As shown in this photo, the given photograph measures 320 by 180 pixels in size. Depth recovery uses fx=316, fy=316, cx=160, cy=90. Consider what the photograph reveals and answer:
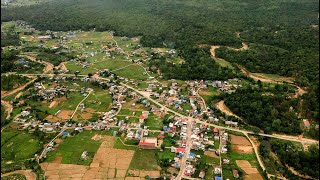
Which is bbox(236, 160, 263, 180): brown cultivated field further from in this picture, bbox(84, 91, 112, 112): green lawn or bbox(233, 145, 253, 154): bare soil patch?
bbox(84, 91, 112, 112): green lawn

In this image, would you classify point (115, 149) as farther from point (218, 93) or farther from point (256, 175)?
point (218, 93)

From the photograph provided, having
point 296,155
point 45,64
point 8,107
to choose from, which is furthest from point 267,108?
point 45,64

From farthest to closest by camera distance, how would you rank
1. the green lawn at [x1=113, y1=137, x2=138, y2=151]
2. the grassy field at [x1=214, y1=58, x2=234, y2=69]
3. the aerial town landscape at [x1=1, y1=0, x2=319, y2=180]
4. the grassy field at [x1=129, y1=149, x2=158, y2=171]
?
1. the grassy field at [x1=214, y1=58, x2=234, y2=69]
2. the green lawn at [x1=113, y1=137, x2=138, y2=151]
3. the aerial town landscape at [x1=1, y1=0, x2=319, y2=180]
4. the grassy field at [x1=129, y1=149, x2=158, y2=171]

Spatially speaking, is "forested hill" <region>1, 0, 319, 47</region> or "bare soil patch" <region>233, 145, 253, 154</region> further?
"forested hill" <region>1, 0, 319, 47</region>

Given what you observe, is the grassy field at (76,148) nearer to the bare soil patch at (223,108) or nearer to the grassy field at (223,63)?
the bare soil patch at (223,108)

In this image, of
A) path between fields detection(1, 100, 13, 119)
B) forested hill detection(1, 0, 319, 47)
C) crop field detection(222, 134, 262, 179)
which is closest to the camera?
crop field detection(222, 134, 262, 179)

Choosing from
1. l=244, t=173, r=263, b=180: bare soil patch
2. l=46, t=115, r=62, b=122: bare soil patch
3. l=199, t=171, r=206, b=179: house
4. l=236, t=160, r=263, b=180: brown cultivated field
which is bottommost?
l=244, t=173, r=263, b=180: bare soil patch

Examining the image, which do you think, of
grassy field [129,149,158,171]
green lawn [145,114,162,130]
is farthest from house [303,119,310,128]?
grassy field [129,149,158,171]

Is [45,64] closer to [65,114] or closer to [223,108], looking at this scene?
[65,114]
